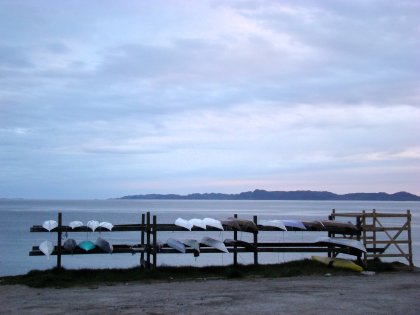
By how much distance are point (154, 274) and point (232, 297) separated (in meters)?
3.99

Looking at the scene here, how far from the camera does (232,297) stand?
37.7 feet

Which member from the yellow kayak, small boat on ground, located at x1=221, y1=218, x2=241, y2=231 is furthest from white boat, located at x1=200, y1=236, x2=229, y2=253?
the yellow kayak

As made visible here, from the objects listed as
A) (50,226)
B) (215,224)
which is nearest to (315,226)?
(215,224)

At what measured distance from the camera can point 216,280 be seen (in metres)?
14.4

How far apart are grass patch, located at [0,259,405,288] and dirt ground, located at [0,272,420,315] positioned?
637 millimetres

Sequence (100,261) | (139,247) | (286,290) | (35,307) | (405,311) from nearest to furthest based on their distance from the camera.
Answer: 1. (405,311)
2. (35,307)
3. (286,290)
4. (139,247)
5. (100,261)

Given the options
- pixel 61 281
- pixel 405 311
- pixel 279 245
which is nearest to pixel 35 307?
pixel 61 281

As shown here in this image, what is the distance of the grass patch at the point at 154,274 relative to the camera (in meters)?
14.1

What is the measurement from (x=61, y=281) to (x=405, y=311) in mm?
8524

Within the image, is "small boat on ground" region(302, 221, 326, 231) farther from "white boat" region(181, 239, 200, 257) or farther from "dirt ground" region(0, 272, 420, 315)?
"white boat" region(181, 239, 200, 257)

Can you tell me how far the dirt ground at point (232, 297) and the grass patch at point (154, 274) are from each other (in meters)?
0.64

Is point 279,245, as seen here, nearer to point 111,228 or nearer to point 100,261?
point 111,228

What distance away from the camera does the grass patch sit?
46.4ft

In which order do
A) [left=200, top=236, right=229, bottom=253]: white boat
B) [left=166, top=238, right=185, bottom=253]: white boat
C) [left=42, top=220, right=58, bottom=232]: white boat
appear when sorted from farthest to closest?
1. [left=200, top=236, right=229, bottom=253]: white boat
2. [left=166, top=238, right=185, bottom=253]: white boat
3. [left=42, top=220, right=58, bottom=232]: white boat
